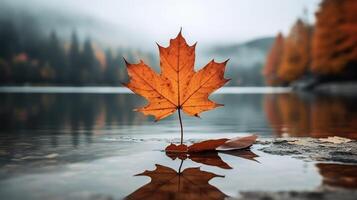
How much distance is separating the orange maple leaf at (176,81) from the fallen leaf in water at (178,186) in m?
0.81

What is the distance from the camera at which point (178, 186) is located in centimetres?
247

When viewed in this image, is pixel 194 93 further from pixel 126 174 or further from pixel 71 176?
pixel 71 176

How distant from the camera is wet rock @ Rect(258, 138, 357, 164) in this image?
343 centimetres

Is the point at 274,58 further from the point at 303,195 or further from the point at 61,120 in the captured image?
the point at 303,195

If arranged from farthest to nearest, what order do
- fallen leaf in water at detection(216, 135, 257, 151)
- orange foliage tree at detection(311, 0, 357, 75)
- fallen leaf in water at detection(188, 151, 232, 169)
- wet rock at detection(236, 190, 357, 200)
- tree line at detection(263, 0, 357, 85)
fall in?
orange foliage tree at detection(311, 0, 357, 75), tree line at detection(263, 0, 357, 85), fallen leaf in water at detection(216, 135, 257, 151), fallen leaf in water at detection(188, 151, 232, 169), wet rock at detection(236, 190, 357, 200)

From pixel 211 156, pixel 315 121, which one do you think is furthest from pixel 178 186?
pixel 315 121

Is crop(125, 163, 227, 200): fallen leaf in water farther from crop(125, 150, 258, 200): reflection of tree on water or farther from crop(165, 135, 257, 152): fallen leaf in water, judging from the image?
crop(165, 135, 257, 152): fallen leaf in water

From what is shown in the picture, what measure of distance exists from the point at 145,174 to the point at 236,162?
32.3 inches

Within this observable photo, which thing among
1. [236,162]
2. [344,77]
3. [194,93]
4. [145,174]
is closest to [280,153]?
[236,162]

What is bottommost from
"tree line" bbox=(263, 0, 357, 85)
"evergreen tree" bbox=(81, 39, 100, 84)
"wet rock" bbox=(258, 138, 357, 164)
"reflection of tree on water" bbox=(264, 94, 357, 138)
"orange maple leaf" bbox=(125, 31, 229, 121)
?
"wet rock" bbox=(258, 138, 357, 164)

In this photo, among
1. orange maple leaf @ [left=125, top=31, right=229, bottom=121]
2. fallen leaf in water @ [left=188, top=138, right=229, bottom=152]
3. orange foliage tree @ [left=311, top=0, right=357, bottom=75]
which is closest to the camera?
orange maple leaf @ [left=125, top=31, right=229, bottom=121]

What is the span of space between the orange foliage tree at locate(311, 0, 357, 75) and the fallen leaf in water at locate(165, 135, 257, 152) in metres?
30.5

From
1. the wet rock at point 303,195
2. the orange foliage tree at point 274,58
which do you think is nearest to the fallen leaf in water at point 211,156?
the wet rock at point 303,195

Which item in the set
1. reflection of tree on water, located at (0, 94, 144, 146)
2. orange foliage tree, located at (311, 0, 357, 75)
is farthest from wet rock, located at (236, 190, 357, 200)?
orange foliage tree, located at (311, 0, 357, 75)
